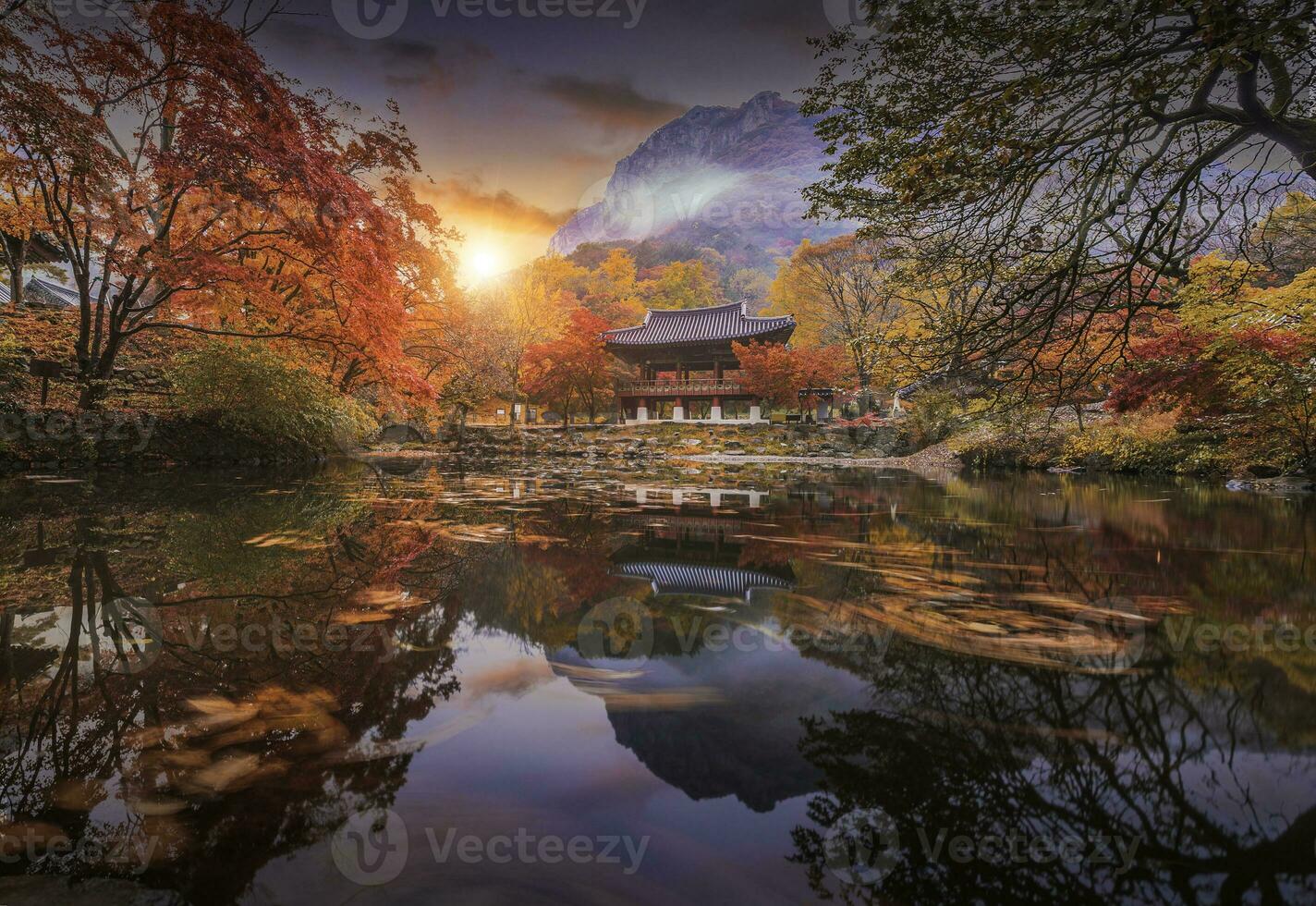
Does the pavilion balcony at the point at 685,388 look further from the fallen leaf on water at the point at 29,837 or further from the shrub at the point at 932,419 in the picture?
the fallen leaf on water at the point at 29,837

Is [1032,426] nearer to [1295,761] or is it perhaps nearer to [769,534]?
[769,534]

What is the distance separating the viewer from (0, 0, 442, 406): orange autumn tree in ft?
23.8

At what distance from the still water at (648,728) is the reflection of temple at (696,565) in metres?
0.05

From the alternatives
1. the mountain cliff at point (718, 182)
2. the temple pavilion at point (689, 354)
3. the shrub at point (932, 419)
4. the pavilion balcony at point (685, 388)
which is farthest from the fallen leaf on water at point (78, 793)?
the mountain cliff at point (718, 182)

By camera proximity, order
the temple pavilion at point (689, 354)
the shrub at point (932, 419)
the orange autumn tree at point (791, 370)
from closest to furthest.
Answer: the shrub at point (932, 419), the orange autumn tree at point (791, 370), the temple pavilion at point (689, 354)

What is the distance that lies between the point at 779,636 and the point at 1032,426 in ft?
58.3

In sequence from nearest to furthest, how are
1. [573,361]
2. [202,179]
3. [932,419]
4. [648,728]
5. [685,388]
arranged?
1. [648,728]
2. [202,179]
3. [932,419]
4. [573,361]
5. [685,388]

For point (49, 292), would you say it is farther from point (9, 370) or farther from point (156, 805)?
point (156, 805)

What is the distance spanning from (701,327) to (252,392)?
2273 cm

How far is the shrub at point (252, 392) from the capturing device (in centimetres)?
1117

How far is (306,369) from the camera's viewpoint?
470 inches

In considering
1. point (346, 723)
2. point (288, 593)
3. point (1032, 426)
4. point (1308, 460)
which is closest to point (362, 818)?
point (346, 723)

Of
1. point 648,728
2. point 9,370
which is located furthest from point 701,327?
point 648,728

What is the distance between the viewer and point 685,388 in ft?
99.6
